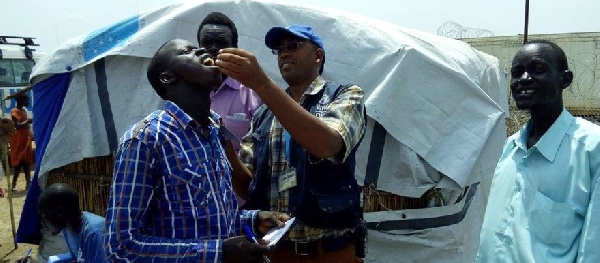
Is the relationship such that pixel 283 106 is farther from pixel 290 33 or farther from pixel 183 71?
pixel 290 33

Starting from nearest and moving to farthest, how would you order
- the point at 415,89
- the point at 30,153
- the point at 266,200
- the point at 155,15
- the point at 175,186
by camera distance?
the point at 175,186, the point at 266,200, the point at 415,89, the point at 155,15, the point at 30,153

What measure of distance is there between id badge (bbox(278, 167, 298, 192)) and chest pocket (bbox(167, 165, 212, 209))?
2.07 ft

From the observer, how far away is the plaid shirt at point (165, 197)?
1383 mm

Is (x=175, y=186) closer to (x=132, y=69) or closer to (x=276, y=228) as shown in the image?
(x=276, y=228)

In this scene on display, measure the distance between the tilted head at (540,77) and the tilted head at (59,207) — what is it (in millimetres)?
2443

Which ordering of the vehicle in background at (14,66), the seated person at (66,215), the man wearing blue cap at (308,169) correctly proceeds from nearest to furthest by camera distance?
the man wearing blue cap at (308,169)
the seated person at (66,215)
the vehicle in background at (14,66)

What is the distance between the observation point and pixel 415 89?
3508 millimetres

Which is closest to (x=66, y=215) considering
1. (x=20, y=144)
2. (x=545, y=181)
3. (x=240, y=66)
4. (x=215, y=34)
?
(x=215, y=34)

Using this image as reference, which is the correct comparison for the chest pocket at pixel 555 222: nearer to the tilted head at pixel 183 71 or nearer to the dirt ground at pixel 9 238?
the tilted head at pixel 183 71

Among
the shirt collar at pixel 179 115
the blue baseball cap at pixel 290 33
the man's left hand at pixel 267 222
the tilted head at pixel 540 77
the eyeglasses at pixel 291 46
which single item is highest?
the blue baseball cap at pixel 290 33

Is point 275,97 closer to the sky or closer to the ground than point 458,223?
closer to the sky

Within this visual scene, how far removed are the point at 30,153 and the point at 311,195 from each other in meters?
7.77

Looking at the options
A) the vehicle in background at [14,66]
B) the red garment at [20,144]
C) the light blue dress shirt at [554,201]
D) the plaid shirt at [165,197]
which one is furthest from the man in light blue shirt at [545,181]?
the vehicle in background at [14,66]

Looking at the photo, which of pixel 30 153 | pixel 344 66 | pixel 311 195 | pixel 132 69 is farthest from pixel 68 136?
pixel 30 153
